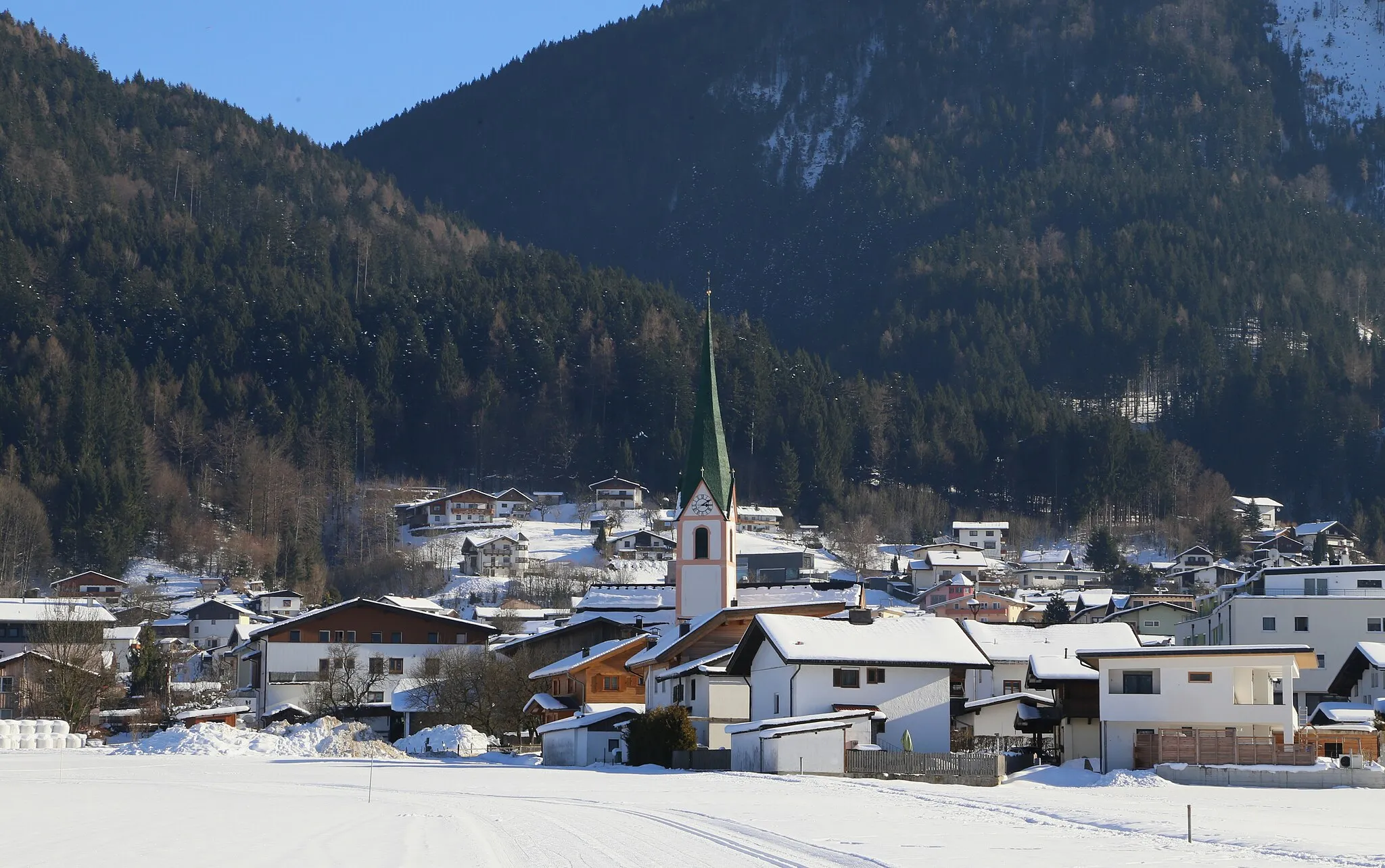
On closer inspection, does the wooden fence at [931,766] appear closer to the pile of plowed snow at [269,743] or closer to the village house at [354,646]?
the pile of plowed snow at [269,743]

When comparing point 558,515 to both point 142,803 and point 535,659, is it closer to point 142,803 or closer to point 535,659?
point 535,659

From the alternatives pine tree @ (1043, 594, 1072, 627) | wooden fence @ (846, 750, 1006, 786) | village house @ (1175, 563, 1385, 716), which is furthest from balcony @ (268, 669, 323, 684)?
pine tree @ (1043, 594, 1072, 627)

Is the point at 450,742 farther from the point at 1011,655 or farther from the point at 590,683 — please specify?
the point at 1011,655

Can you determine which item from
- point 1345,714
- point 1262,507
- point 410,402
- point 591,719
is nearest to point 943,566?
point 1262,507

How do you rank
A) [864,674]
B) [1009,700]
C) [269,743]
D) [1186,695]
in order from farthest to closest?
[269,743] < [1009,700] < [864,674] < [1186,695]

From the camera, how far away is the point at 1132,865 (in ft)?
69.8

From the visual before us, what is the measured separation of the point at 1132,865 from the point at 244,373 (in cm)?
16214

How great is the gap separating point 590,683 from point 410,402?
382ft

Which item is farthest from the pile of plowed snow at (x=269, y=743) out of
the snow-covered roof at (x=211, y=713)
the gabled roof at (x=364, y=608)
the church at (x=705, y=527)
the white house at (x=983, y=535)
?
the white house at (x=983, y=535)

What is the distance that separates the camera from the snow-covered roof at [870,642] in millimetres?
47531

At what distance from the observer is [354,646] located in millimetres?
80688

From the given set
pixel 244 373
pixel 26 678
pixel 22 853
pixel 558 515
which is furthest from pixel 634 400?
pixel 22 853

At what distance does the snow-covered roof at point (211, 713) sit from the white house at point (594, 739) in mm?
26449

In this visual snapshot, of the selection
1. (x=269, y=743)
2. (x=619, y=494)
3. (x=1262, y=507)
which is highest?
(x=1262, y=507)
